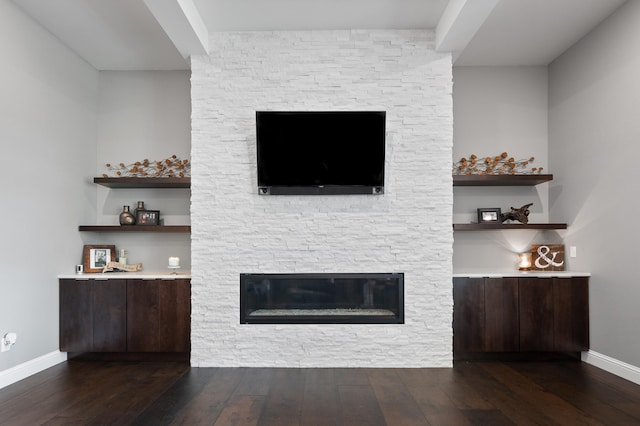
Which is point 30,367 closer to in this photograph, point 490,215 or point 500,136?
point 490,215

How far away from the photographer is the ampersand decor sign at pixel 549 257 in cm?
444

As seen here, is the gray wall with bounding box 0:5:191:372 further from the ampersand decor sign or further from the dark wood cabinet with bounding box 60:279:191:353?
the ampersand decor sign

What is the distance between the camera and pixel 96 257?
4461 millimetres

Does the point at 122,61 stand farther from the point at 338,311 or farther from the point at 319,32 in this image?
the point at 338,311

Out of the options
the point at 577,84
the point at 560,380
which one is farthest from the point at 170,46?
the point at 560,380

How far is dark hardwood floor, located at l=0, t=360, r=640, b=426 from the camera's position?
2.77 m

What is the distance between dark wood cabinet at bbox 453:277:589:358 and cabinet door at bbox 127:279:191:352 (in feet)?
7.89

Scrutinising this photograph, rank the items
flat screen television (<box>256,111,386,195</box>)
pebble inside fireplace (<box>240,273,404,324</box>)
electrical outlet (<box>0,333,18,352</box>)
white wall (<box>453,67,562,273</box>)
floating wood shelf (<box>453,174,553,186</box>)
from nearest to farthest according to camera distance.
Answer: electrical outlet (<box>0,333,18,352</box>), flat screen television (<box>256,111,386,195</box>), pebble inside fireplace (<box>240,273,404,324</box>), floating wood shelf (<box>453,174,553,186</box>), white wall (<box>453,67,562,273</box>)

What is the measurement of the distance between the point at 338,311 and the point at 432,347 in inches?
33.7

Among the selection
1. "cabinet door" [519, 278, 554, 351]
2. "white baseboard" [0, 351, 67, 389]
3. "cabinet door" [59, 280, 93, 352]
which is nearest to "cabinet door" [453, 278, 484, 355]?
"cabinet door" [519, 278, 554, 351]

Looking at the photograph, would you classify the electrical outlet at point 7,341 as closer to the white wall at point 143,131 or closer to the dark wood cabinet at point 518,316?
the white wall at point 143,131

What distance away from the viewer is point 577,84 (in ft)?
14.0

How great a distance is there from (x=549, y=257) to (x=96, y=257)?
4378mm

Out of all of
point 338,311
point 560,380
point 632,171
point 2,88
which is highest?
point 2,88
